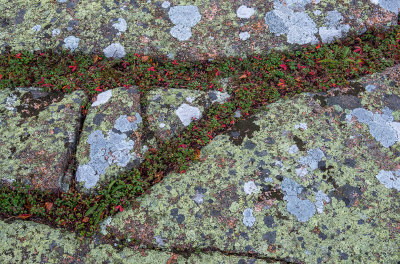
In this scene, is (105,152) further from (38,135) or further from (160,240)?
(160,240)

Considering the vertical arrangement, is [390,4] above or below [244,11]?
above

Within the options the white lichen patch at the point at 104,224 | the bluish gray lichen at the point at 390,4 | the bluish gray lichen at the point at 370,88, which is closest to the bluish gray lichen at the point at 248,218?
the white lichen patch at the point at 104,224

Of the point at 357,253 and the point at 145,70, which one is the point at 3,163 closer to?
the point at 145,70

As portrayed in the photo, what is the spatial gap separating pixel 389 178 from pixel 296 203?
121cm

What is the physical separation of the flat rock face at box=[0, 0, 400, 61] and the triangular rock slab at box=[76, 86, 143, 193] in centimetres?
93

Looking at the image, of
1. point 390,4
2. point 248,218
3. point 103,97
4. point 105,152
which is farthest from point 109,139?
point 390,4

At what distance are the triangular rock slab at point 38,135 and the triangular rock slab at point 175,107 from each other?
3.29 ft

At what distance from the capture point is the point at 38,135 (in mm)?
4090

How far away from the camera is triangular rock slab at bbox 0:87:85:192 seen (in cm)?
382

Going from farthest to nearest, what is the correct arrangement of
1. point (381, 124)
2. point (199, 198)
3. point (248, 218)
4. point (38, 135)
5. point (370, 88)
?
point (370, 88), point (381, 124), point (38, 135), point (199, 198), point (248, 218)

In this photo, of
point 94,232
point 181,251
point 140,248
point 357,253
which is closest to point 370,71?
point 357,253

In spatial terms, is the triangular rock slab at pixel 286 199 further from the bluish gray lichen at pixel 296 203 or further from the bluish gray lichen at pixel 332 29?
the bluish gray lichen at pixel 332 29

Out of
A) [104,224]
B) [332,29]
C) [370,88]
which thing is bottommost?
[104,224]

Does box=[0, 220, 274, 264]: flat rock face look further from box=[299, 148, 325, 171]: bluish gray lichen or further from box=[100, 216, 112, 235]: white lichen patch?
box=[299, 148, 325, 171]: bluish gray lichen
